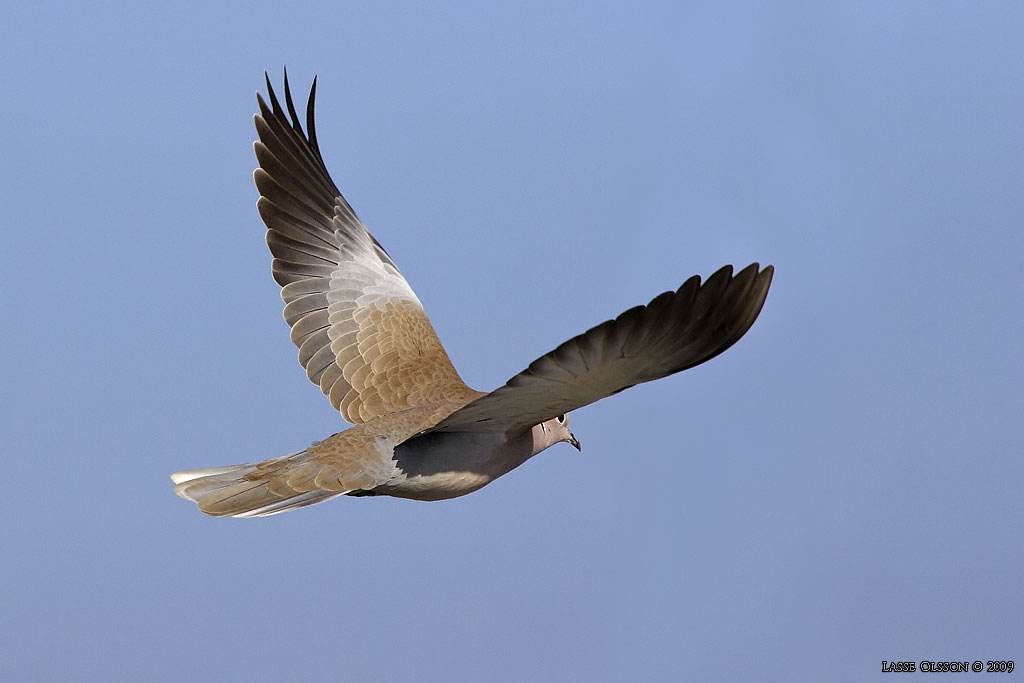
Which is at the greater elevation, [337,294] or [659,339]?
[337,294]

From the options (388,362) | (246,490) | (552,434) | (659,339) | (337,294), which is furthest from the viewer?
(337,294)

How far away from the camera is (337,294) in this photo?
7.38m

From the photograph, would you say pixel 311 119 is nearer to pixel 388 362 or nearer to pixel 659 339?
pixel 388 362

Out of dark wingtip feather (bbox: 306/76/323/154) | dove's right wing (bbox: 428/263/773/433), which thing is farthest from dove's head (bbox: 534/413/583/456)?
dark wingtip feather (bbox: 306/76/323/154)

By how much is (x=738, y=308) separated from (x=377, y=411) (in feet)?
9.76

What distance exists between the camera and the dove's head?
20.7 ft

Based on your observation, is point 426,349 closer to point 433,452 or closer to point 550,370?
point 433,452

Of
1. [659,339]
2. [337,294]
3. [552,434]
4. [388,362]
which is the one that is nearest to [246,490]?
[388,362]

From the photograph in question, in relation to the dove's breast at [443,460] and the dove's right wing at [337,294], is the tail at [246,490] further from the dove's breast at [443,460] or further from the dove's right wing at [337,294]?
the dove's right wing at [337,294]

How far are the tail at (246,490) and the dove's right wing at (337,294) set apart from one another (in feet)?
3.40

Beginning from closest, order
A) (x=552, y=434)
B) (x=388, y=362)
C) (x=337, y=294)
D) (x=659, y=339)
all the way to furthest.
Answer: (x=659, y=339) → (x=552, y=434) → (x=388, y=362) → (x=337, y=294)

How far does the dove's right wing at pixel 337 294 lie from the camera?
6750mm

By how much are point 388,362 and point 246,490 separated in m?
1.59

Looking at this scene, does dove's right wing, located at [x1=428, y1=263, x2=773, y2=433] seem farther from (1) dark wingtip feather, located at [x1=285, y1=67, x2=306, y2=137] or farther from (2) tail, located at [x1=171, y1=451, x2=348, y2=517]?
(1) dark wingtip feather, located at [x1=285, y1=67, x2=306, y2=137]
